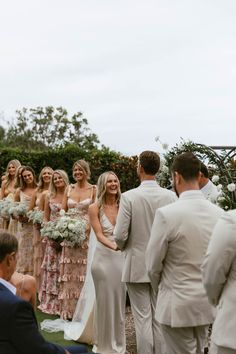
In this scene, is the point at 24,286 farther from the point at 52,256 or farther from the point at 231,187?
the point at 52,256

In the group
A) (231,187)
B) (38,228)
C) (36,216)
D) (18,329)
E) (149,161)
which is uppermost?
(149,161)

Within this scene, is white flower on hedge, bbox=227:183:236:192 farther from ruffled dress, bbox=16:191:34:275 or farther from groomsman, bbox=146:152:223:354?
ruffled dress, bbox=16:191:34:275

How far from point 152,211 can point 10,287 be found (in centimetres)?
297

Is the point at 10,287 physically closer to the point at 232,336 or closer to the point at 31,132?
the point at 232,336

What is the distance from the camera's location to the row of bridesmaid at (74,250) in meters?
7.77

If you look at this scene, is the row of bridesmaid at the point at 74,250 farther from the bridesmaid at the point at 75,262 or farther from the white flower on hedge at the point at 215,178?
the white flower on hedge at the point at 215,178

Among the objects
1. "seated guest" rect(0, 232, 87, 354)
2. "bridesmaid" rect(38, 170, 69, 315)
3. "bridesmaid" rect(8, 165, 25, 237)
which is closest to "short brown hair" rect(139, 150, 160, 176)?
"seated guest" rect(0, 232, 87, 354)

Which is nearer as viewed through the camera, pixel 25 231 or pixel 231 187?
pixel 231 187

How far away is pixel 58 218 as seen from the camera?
10.2 meters

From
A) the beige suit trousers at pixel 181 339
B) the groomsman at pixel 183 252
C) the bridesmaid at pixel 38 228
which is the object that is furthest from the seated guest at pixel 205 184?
the bridesmaid at pixel 38 228

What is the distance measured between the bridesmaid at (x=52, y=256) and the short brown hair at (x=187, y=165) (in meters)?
5.49

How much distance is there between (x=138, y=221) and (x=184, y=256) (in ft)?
5.48

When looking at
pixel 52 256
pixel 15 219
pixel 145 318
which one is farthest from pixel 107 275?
pixel 15 219

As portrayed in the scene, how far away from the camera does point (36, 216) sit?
11000 mm
